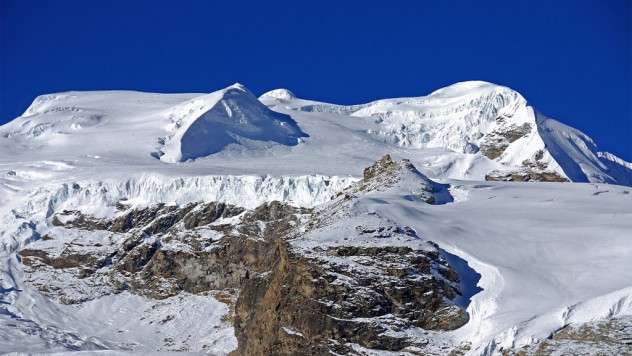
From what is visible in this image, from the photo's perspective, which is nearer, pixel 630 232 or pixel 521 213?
pixel 630 232

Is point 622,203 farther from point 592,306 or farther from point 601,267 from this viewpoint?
point 592,306

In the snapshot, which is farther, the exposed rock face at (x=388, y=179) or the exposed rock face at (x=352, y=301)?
the exposed rock face at (x=388, y=179)

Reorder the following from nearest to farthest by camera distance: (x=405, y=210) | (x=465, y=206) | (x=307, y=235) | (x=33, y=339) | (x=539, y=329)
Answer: (x=539, y=329), (x=307, y=235), (x=405, y=210), (x=465, y=206), (x=33, y=339)

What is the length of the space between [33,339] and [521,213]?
71439 mm

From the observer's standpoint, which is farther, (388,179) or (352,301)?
(388,179)

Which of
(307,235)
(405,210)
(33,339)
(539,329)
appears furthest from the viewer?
(33,339)

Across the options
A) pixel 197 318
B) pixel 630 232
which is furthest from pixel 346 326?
pixel 197 318

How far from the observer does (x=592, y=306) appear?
120312 millimetres

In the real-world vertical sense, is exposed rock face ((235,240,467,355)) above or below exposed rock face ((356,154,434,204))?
below

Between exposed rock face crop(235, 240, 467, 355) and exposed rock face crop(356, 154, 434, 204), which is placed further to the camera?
exposed rock face crop(356, 154, 434, 204)

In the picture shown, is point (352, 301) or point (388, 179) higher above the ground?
point (388, 179)

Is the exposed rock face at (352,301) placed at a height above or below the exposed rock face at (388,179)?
below

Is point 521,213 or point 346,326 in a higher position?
point 521,213

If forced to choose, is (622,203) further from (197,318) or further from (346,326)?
(197,318)
